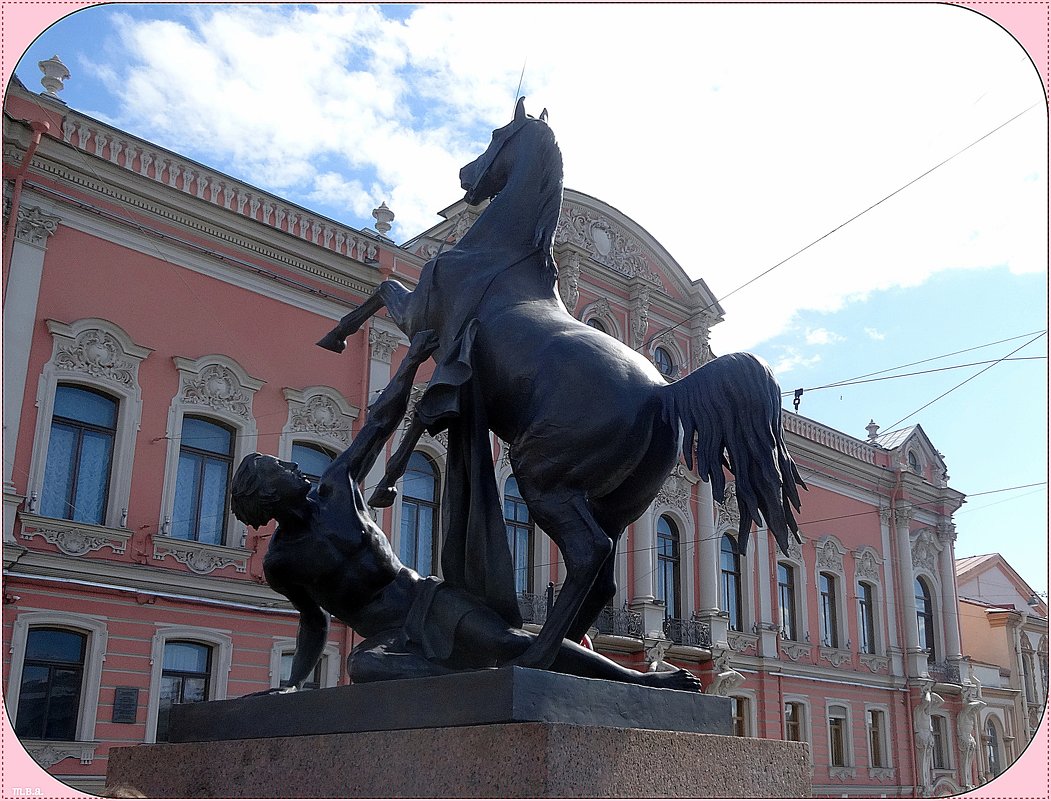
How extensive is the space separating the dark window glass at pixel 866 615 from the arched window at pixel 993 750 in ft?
16.1

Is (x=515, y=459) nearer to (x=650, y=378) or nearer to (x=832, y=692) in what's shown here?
(x=650, y=378)

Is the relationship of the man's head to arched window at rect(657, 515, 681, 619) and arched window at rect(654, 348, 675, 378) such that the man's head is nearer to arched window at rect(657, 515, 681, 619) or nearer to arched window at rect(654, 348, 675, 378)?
arched window at rect(657, 515, 681, 619)

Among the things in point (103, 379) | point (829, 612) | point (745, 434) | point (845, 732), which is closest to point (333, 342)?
point (745, 434)

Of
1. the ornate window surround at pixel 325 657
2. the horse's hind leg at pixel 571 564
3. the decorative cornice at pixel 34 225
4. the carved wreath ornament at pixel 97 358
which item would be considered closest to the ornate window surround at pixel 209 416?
the carved wreath ornament at pixel 97 358

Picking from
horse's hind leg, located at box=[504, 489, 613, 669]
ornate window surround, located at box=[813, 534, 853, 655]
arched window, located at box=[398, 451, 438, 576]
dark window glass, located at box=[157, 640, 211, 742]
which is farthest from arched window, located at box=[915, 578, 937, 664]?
horse's hind leg, located at box=[504, 489, 613, 669]

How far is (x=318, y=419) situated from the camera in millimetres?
15414

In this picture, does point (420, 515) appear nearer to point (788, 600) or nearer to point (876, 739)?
point (788, 600)

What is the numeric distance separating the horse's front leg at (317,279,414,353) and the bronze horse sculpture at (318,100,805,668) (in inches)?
6.6

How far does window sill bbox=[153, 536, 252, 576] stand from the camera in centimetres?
1347

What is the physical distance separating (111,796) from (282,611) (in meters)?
11.9

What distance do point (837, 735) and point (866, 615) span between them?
319cm

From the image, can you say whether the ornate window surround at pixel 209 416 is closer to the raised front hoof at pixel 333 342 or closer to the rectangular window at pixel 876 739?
the raised front hoof at pixel 333 342

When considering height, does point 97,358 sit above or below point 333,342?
above

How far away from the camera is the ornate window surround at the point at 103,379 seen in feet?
41.6
